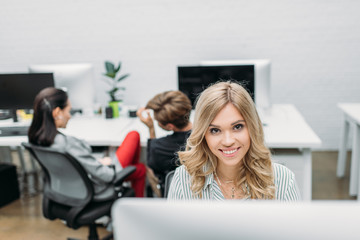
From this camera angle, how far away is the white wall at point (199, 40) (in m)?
3.88

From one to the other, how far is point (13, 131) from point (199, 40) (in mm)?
2213

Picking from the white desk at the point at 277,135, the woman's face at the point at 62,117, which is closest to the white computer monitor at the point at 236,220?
the woman's face at the point at 62,117

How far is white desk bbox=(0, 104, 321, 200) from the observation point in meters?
2.43

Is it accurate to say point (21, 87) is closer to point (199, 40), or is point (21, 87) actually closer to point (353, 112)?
point (199, 40)

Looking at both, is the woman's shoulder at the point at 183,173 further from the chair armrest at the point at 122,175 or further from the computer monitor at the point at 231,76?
the computer monitor at the point at 231,76

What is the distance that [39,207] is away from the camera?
124 inches

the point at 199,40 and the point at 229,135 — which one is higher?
the point at 199,40

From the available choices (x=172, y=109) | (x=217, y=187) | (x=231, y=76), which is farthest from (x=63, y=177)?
(x=231, y=76)

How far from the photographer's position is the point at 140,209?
0.55 metres

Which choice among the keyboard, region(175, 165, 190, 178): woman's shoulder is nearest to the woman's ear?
the keyboard

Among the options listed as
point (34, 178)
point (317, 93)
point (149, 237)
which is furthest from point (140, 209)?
point (317, 93)

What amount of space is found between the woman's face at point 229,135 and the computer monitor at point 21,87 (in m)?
2.23

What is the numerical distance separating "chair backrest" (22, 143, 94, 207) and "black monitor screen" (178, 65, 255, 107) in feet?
3.67

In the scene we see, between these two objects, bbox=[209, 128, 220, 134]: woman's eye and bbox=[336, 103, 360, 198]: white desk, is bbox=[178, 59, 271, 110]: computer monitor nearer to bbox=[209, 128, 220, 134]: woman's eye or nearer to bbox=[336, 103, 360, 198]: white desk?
bbox=[336, 103, 360, 198]: white desk
